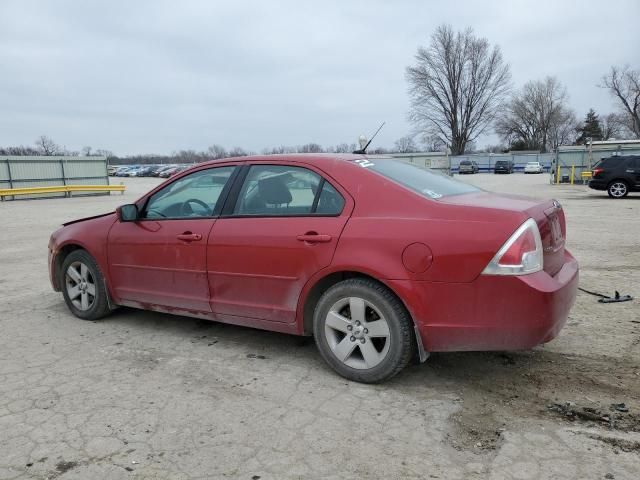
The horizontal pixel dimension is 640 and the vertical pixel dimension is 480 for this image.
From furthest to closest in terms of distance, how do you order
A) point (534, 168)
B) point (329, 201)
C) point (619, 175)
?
point (534, 168)
point (619, 175)
point (329, 201)

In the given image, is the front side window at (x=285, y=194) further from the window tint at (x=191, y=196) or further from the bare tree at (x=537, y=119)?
the bare tree at (x=537, y=119)

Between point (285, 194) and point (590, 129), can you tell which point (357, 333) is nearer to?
point (285, 194)

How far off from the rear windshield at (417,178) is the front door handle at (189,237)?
1.42 meters

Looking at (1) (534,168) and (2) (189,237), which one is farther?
(1) (534,168)

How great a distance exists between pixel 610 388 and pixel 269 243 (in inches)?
96.0

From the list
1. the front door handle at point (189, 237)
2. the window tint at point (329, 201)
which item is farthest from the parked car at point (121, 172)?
the window tint at point (329, 201)

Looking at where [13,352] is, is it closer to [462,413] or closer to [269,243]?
[269,243]

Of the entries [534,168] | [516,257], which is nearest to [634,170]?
[516,257]

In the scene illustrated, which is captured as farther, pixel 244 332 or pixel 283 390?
pixel 244 332

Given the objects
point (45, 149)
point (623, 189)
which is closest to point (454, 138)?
point (623, 189)

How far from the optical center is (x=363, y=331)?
A: 11.2 feet

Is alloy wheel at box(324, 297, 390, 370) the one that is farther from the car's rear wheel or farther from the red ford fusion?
the car's rear wheel

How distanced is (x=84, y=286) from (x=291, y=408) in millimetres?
2865

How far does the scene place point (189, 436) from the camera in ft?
9.42
